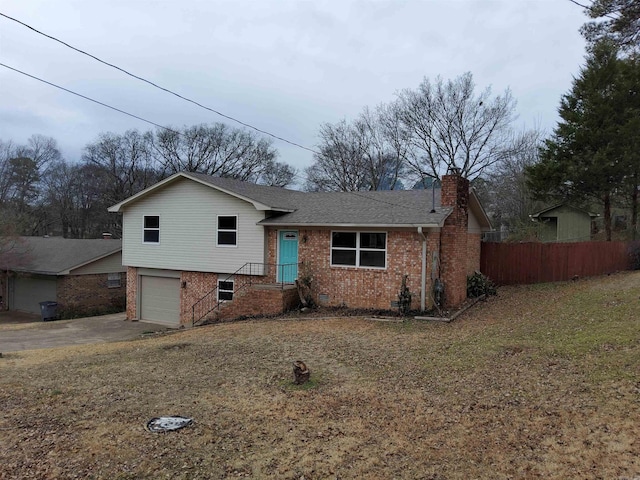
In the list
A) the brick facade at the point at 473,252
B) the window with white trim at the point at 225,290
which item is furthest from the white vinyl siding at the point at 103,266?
the brick facade at the point at 473,252

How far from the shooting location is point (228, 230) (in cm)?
1656

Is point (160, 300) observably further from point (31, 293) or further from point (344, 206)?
point (31, 293)

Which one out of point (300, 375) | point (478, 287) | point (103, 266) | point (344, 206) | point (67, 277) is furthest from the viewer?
point (103, 266)

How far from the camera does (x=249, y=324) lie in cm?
1311

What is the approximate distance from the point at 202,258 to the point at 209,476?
13509 mm

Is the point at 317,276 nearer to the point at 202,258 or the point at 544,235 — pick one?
the point at 202,258

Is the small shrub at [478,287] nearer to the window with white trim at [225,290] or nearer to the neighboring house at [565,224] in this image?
the window with white trim at [225,290]

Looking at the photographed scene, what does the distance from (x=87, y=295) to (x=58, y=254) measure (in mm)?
3174

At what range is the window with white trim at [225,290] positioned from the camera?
16719 millimetres

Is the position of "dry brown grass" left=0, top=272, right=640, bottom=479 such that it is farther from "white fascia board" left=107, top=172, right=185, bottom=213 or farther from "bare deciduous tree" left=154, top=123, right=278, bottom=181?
"bare deciduous tree" left=154, top=123, right=278, bottom=181

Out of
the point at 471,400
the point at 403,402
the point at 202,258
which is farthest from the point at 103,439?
the point at 202,258

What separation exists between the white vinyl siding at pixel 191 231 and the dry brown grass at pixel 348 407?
6433 millimetres

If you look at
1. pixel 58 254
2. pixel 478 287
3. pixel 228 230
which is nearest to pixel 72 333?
pixel 228 230

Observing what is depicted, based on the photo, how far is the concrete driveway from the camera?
14.4 metres
